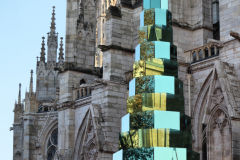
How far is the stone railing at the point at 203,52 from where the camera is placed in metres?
21.0

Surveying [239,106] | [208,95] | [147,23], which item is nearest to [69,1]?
[208,95]

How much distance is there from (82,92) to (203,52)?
8474 millimetres

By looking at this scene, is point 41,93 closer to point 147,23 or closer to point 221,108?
point 221,108

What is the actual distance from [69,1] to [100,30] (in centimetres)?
1982

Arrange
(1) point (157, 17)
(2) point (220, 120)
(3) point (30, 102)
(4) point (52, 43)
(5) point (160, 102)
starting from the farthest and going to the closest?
(4) point (52, 43) < (3) point (30, 102) < (2) point (220, 120) < (1) point (157, 17) < (5) point (160, 102)

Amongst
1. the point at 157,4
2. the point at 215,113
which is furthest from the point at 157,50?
the point at 215,113

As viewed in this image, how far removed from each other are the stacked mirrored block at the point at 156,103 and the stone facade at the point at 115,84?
7484 mm

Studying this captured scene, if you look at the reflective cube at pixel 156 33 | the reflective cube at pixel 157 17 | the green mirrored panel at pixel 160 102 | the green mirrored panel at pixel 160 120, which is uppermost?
the reflective cube at pixel 157 17

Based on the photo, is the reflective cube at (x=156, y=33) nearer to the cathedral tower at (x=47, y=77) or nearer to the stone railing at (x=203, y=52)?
the stone railing at (x=203, y=52)

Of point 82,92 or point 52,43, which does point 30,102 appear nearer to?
point 52,43

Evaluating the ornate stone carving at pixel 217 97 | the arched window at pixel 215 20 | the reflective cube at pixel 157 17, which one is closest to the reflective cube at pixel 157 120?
the reflective cube at pixel 157 17

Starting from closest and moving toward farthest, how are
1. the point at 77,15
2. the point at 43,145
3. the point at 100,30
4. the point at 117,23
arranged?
the point at 117,23, the point at 77,15, the point at 43,145, the point at 100,30

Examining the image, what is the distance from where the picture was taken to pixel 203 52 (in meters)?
21.7

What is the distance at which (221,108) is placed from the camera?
790 inches
